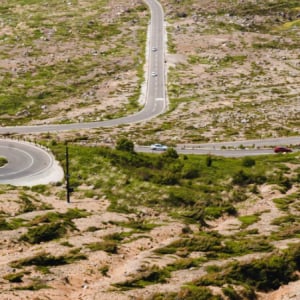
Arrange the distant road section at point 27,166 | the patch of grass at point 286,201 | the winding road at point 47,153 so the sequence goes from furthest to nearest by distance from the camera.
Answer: the winding road at point 47,153
the distant road section at point 27,166
the patch of grass at point 286,201

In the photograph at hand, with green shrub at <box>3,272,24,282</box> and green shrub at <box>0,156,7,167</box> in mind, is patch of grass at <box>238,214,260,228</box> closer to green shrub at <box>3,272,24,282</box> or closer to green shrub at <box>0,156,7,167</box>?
green shrub at <box>3,272,24,282</box>

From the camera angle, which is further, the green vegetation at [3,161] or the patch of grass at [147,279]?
the green vegetation at [3,161]

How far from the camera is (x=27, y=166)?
279 feet

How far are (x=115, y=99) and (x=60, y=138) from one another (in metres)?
44.5

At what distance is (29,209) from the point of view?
63.8 m

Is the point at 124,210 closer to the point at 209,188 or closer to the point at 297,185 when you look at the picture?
the point at 209,188

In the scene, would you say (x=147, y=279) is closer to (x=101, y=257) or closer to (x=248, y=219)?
(x=101, y=257)

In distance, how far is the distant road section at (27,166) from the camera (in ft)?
260

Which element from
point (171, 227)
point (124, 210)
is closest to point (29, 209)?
point (124, 210)

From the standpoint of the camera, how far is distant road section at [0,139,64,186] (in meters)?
79.2

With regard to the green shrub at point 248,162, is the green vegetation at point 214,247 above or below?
above

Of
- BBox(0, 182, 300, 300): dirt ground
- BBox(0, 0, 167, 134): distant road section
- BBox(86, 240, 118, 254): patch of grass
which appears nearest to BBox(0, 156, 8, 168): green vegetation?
BBox(0, 182, 300, 300): dirt ground

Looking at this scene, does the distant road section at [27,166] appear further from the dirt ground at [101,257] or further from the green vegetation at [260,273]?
the green vegetation at [260,273]

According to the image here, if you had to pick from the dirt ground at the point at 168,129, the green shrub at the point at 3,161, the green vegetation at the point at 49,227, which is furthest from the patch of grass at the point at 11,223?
the green shrub at the point at 3,161
